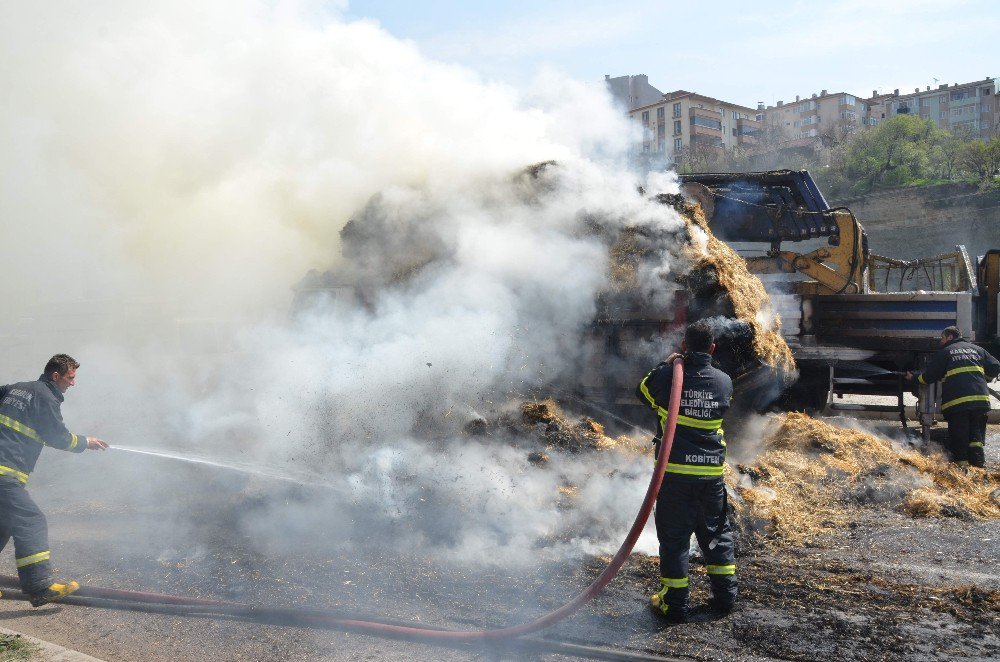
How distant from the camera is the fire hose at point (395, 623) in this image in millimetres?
3678

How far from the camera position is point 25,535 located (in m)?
4.45

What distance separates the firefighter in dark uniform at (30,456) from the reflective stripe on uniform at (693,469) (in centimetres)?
359

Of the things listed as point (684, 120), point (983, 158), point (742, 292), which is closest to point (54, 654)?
point (742, 292)

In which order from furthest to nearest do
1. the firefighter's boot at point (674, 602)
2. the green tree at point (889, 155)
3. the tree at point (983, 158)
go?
the green tree at point (889, 155) → the tree at point (983, 158) → the firefighter's boot at point (674, 602)

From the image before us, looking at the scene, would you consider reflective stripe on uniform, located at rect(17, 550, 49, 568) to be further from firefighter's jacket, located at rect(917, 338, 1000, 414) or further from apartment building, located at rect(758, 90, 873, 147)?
apartment building, located at rect(758, 90, 873, 147)

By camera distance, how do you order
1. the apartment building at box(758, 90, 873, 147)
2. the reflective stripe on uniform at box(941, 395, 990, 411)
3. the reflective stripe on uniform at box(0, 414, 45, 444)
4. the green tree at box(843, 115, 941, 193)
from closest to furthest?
the reflective stripe on uniform at box(0, 414, 45, 444) → the reflective stripe on uniform at box(941, 395, 990, 411) → the green tree at box(843, 115, 941, 193) → the apartment building at box(758, 90, 873, 147)

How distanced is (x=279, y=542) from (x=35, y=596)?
4.64 feet

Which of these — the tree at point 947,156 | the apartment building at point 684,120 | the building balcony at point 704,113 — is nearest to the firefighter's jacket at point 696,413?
the tree at point 947,156

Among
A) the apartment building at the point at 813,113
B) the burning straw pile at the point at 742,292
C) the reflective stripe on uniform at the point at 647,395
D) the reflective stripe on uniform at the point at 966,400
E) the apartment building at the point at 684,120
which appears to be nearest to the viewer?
the reflective stripe on uniform at the point at 647,395

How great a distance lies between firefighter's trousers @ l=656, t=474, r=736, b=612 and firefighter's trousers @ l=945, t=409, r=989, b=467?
4.45 m

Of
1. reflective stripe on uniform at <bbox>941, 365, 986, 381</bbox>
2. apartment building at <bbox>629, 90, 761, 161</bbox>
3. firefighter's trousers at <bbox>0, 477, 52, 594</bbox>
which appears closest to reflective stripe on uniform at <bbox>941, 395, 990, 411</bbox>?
reflective stripe on uniform at <bbox>941, 365, 986, 381</bbox>

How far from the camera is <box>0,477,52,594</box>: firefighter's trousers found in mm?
4398

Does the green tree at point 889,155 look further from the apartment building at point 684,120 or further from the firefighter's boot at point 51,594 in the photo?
the firefighter's boot at point 51,594

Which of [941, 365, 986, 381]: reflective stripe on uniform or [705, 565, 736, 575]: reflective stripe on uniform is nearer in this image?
[705, 565, 736, 575]: reflective stripe on uniform
